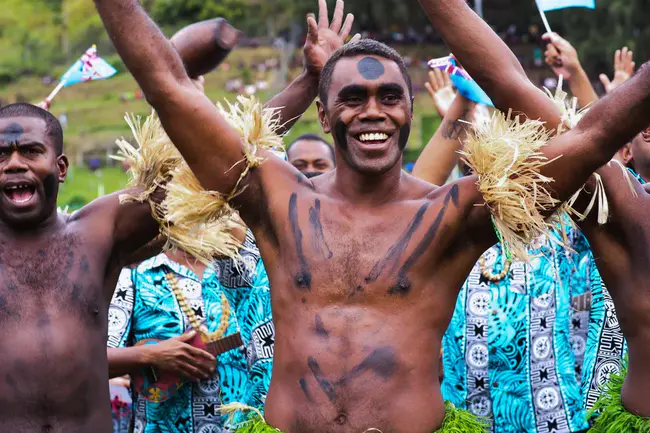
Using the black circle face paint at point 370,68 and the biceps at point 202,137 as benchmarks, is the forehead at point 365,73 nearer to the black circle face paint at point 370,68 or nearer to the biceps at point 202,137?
the black circle face paint at point 370,68

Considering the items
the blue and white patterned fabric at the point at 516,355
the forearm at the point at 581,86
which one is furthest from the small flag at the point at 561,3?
the blue and white patterned fabric at the point at 516,355

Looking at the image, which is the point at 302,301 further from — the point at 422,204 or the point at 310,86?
the point at 310,86

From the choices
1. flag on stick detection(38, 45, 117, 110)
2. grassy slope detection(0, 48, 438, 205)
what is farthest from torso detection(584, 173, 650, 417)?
grassy slope detection(0, 48, 438, 205)

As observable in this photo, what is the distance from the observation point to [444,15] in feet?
12.4

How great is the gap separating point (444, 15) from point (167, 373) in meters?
2.49

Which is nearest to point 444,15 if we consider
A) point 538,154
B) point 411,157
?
point 538,154

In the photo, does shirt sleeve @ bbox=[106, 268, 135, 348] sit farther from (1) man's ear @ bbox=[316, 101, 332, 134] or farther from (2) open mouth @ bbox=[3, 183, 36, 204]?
(1) man's ear @ bbox=[316, 101, 332, 134]

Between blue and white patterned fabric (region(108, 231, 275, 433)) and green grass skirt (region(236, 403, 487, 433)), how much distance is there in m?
1.56

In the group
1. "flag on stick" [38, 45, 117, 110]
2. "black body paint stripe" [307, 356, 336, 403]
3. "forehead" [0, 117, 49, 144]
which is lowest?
"black body paint stripe" [307, 356, 336, 403]

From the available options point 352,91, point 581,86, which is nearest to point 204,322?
point 352,91

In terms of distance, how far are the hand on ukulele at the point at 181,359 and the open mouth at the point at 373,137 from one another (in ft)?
6.34

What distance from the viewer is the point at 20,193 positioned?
4336 mm

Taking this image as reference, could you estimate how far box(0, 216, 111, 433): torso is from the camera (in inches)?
163

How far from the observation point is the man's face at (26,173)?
169 inches
